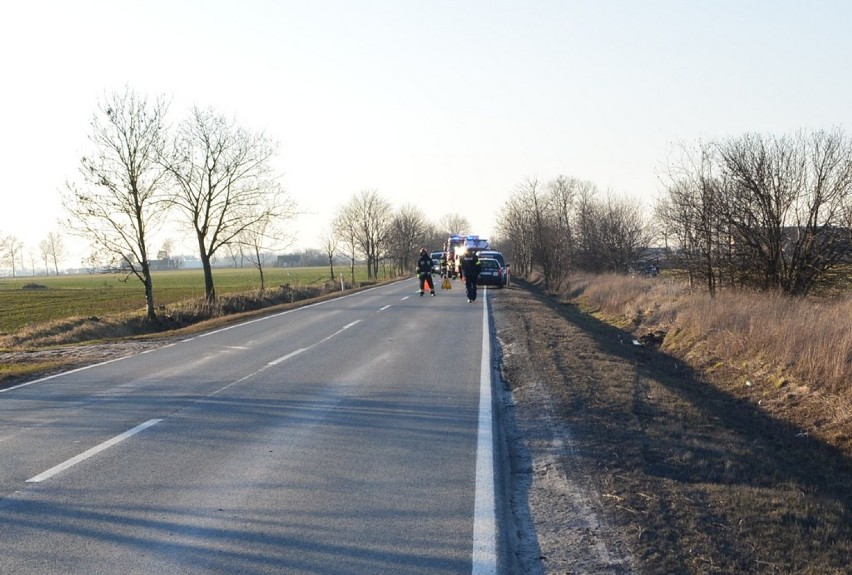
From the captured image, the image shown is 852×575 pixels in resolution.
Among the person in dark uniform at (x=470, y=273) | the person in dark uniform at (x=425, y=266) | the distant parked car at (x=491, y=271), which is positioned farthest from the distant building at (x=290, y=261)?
the person in dark uniform at (x=470, y=273)

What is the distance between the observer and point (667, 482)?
5.95 m

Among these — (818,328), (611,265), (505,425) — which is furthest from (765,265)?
(611,265)

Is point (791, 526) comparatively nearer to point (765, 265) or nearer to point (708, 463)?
point (708, 463)

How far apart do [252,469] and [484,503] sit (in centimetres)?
221

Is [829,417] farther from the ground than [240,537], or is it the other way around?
[240,537]

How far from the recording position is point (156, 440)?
755cm

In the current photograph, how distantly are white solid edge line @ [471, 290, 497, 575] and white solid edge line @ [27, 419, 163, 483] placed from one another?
374cm

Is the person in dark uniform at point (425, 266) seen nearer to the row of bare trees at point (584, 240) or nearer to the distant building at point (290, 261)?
the row of bare trees at point (584, 240)

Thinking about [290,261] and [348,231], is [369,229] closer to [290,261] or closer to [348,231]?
[348,231]

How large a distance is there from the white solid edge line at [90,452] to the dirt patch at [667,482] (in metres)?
4.11

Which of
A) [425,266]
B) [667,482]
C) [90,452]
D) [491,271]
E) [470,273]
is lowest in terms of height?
[667,482]

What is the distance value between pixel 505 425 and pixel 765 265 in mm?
14794

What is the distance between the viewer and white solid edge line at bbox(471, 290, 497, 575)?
14.8ft

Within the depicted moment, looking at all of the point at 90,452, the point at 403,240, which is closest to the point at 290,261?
the point at 403,240
